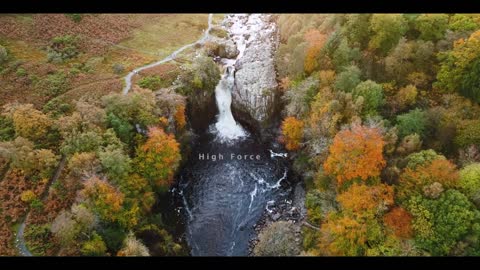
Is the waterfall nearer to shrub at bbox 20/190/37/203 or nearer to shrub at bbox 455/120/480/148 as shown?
shrub at bbox 20/190/37/203

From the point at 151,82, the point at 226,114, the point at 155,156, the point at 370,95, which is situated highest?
the point at 370,95

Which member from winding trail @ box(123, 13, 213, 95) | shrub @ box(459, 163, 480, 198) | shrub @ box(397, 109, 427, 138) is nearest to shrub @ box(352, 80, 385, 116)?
shrub @ box(397, 109, 427, 138)

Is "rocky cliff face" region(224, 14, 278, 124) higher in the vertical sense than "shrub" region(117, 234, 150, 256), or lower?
higher

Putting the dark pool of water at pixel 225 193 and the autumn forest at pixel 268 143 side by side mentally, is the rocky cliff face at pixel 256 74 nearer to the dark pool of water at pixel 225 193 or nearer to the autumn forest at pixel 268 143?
the autumn forest at pixel 268 143

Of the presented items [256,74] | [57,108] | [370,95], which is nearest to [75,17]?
[57,108]

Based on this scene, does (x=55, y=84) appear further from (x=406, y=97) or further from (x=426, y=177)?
(x=426, y=177)
